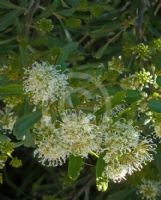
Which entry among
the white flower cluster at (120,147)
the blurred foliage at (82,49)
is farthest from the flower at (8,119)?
the white flower cluster at (120,147)

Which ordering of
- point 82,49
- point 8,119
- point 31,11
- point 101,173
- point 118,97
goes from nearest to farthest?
point 118,97 → point 101,173 → point 8,119 → point 31,11 → point 82,49

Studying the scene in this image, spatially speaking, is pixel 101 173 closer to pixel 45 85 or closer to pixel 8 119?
pixel 45 85

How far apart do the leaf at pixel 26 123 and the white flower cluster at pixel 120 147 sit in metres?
0.22

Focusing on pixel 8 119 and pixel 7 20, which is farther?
pixel 7 20

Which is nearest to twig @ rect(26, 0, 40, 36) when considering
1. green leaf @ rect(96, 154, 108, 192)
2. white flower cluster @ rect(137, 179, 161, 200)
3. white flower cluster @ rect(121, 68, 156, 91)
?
white flower cluster @ rect(121, 68, 156, 91)

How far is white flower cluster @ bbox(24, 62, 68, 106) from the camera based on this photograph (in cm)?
190

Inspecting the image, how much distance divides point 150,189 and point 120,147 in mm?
1151

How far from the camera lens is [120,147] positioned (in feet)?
6.19

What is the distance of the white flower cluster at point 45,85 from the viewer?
190cm

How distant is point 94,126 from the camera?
6.18 ft

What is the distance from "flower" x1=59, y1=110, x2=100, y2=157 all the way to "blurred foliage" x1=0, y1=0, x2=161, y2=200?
0.06m

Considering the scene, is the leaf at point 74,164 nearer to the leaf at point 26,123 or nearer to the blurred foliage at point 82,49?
the blurred foliage at point 82,49

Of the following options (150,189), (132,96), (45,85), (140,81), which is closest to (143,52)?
(140,81)

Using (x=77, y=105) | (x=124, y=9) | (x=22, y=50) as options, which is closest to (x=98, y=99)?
(x=77, y=105)
